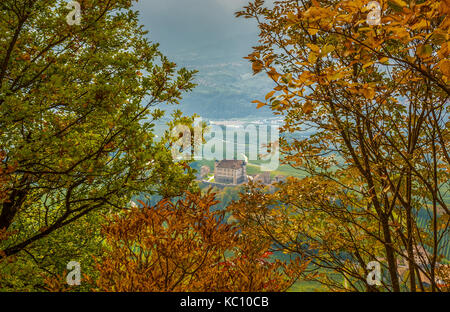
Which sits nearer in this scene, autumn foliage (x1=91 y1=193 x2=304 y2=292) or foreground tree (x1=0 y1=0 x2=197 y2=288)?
autumn foliage (x1=91 y1=193 x2=304 y2=292)

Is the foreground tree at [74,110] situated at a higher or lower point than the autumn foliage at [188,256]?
higher

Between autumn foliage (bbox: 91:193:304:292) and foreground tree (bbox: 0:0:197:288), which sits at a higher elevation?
foreground tree (bbox: 0:0:197:288)

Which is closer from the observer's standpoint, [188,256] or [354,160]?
[188,256]

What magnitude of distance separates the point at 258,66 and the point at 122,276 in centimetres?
204

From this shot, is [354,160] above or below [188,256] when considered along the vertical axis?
above

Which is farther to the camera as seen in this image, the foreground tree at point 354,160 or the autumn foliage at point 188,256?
the foreground tree at point 354,160

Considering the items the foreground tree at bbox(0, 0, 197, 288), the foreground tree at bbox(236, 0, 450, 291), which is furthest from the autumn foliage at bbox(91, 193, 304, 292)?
the foreground tree at bbox(236, 0, 450, 291)

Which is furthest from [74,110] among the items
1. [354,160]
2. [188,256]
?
[354,160]

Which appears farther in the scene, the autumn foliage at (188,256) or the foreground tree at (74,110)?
the foreground tree at (74,110)

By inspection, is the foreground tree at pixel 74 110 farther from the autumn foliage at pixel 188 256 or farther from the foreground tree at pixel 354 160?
the foreground tree at pixel 354 160

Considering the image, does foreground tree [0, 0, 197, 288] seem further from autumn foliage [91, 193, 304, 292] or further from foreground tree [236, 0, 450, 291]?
foreground tree [236, 0, 450, 291]

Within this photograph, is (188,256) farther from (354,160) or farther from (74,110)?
(354,160)

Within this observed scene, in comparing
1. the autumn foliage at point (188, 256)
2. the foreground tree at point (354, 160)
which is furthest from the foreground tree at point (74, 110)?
the foreground tree at point (354, 160)
